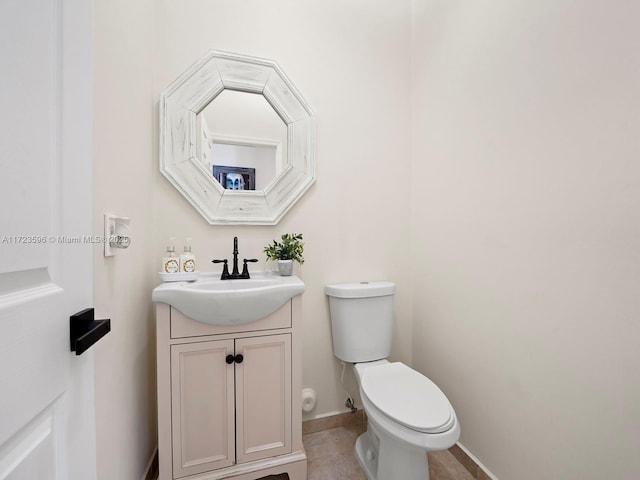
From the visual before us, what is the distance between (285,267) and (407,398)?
2.63ft

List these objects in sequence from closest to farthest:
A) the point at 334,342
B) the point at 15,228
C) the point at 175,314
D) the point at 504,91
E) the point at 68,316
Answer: the point at 15,228
the point at 68,316
the point at 175,314
the point at 504,91
the point at 334,342

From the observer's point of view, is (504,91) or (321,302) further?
(321,302)

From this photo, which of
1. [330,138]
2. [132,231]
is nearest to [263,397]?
[132,231]

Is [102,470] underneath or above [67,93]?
underneath

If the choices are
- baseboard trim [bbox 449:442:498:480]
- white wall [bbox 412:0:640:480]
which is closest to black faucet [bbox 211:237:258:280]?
white wall [bbox 412:0:640:480]

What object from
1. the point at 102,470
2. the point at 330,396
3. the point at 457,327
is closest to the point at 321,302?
the point at 330,396

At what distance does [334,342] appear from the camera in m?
1.60

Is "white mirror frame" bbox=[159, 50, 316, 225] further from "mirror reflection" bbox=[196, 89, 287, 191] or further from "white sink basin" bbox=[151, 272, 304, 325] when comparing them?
"white sink basin" bbox=[151, 272, 304, 325]

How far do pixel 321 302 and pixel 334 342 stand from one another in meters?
0.24

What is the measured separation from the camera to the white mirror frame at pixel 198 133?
1.38 m

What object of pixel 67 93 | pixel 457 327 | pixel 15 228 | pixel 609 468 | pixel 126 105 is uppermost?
pixel 126 105

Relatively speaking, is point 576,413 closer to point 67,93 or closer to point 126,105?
point 67,93

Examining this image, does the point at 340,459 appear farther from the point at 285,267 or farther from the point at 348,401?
the point at 285,267

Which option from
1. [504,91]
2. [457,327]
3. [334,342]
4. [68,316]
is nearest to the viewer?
[68,316]
